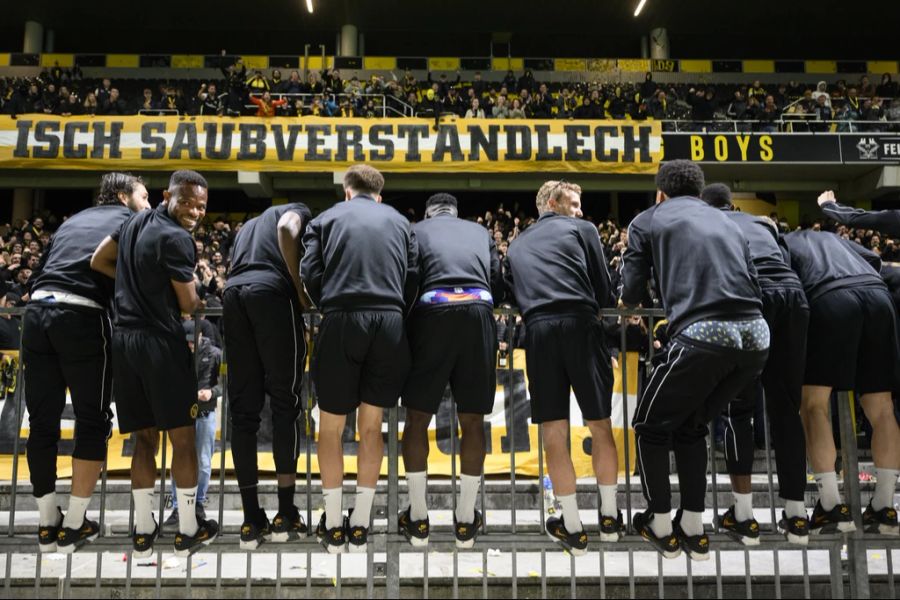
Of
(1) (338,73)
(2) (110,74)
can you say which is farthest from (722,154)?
(2) (110,74)

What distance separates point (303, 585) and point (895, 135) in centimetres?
2180

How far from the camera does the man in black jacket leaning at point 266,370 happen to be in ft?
13.8

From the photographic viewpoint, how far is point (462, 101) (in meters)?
21.2

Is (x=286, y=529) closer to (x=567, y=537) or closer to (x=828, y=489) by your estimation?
(x=567, y=537)

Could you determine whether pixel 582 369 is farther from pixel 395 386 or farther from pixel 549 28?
pixel 549 28

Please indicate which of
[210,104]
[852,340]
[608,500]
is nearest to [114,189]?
[608,500]

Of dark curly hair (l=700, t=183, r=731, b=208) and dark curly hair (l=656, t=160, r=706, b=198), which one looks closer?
dark curly hair (l=656, t=160, r=706, b=198)

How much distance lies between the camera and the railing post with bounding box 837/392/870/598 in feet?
14.7

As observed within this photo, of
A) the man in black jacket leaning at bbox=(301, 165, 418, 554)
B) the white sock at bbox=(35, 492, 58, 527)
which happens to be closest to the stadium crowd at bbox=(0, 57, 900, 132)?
the man in black jacket leaning at bbox=(301, 165, 418, 554)

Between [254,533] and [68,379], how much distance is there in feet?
4.97

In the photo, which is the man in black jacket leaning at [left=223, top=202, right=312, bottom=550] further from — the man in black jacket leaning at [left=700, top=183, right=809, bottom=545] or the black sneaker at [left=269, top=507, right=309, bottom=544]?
the man in black jacket leaning at [left=700, top=183, right=809, bottom=545]

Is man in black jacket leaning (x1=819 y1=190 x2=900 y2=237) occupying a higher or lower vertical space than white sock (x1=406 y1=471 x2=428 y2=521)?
higher

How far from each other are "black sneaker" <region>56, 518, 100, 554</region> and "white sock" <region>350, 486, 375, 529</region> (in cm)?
168

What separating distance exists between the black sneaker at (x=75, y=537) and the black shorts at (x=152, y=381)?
67 cm
